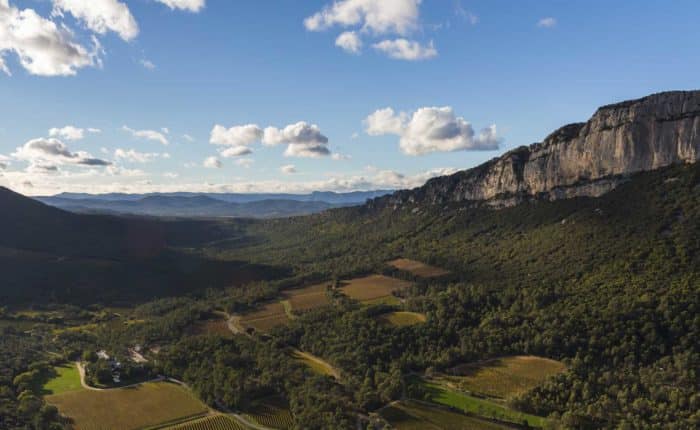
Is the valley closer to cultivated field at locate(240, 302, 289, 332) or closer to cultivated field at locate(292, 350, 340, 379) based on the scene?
cultivated field at locate(292, 350, 340, 379)

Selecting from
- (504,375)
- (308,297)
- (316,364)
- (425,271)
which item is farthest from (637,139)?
(316,364)

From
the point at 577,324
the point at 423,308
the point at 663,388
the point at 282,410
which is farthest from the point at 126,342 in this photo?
the point at 663,388

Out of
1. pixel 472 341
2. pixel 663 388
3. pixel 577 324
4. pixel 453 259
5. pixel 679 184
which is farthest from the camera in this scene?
pixel 453 259

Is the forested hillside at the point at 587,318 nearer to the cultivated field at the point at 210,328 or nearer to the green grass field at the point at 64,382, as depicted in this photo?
the cultivated field at the point at 210,328

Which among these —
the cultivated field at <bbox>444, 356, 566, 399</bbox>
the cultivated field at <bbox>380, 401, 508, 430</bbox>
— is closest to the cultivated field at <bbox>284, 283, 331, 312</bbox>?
the cultivated field at <bbox>444, 356, 566, 399</bbox>

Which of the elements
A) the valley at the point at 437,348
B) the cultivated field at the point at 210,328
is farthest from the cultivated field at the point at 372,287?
the cultivated field at the point at 210,328

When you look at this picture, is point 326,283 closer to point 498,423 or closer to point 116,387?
point 116,387
